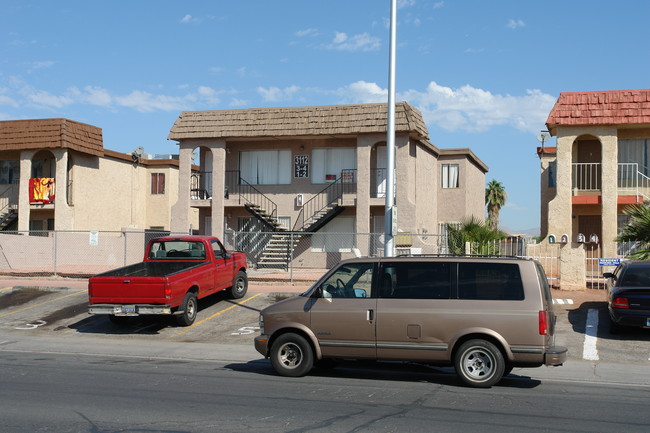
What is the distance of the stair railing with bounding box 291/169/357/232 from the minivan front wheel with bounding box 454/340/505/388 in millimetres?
18399

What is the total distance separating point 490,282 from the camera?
983 centimetres

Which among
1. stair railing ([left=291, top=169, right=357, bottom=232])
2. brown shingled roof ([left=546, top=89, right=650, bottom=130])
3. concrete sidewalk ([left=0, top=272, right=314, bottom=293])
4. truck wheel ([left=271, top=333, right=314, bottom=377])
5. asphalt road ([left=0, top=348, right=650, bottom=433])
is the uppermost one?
brown shingled roof ([left=546, top=89, right=650, bottom=130])

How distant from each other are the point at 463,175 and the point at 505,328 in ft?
81.7

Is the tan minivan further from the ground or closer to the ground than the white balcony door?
closer to the ground

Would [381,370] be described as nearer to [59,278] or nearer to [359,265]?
[359,265]

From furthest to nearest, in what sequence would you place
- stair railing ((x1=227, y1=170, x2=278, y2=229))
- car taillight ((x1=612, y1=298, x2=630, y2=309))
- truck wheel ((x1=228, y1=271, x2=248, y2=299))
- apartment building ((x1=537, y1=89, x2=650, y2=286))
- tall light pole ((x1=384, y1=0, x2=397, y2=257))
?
1. stair railing ((x1=227, y1=170, x2=278, y2=229))
2. apartment building ((x1=537, y1=89, x2=650, y2=286))
3. truck wheel ((x1=228, y1=271, x2=248, y2=299))
4. tall light pole ((x1=384, y1=0, x2=397, y2=257))
5. car taillight ((x1=612, y1=298, x2=630, y2=309))

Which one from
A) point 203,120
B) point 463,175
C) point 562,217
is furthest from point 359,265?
point 463,175

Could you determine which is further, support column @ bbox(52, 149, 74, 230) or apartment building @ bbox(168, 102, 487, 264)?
support column @ bbox(52, 149, 74, 230)

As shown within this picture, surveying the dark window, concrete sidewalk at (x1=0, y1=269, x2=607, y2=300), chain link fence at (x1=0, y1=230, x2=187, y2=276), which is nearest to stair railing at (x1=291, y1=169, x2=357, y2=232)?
concrete sidewalk at (x1=0, y1=269, x2=607, y2=300)

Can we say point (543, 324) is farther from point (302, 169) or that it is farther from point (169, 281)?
point (302, 169)

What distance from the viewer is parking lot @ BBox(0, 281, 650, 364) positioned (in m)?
13.4

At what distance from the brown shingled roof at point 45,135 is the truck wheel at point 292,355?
2353 centimetres

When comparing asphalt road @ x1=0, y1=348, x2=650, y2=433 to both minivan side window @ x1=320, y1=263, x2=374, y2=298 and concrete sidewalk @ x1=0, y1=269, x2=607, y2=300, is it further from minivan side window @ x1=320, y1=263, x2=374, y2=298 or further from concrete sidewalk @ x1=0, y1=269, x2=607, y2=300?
concrete sidewalk @ x1=0, y1=269, x2=607, y2=300

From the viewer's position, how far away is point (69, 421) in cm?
751
